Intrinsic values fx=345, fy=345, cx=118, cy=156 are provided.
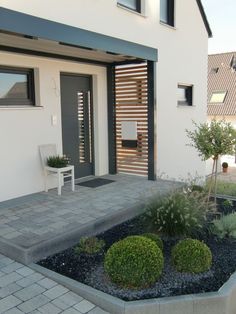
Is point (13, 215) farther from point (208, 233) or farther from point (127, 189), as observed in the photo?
point (208, 233)

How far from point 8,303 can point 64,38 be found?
12.3 ft

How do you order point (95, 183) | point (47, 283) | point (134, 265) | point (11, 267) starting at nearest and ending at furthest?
1. point (134, 265)
2. point (47, 283)
3. point (11, 267)
4. point (95, 183)

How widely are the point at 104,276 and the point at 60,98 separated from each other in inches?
166

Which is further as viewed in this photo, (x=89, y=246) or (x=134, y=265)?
(x=89, y=246)

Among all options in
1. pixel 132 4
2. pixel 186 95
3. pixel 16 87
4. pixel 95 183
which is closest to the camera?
pixel 16 87

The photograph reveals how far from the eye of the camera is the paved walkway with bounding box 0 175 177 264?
409 cm

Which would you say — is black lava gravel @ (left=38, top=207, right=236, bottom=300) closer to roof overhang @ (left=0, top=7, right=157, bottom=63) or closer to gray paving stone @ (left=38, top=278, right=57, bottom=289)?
gray paving stone @ (left=38, top=278, right=57, bottom=289)

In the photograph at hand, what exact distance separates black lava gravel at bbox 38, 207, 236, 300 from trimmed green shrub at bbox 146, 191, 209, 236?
181 millimetres

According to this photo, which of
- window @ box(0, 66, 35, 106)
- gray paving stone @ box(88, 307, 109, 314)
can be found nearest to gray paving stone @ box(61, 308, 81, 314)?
gray paving stone @ box(88, 307, 109, 314)

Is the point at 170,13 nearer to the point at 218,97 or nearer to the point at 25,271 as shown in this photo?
the point at 25,271

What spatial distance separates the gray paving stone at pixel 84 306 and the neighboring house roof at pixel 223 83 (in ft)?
66.7

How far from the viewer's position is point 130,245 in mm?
3447

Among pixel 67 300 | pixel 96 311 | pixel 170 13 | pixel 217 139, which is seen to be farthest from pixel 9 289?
pixel 170 13

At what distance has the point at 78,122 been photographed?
7535 mm
